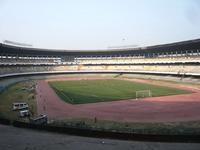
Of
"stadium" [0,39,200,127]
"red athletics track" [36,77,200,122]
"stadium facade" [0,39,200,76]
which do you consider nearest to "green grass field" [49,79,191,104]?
"stadium" [0,39,200,127]

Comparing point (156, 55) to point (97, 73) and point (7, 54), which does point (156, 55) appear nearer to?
point (97, 73)

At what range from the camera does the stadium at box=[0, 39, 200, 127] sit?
32.2m

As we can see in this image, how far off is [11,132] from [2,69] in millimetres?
58790

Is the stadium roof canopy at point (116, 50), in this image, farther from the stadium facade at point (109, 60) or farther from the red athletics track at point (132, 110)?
the red athletics track at point (132, 110)

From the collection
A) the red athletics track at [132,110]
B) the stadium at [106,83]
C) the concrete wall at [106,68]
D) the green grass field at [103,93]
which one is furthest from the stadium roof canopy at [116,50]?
→ the red athletics track at [132,110]

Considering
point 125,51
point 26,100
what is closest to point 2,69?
point 26,100

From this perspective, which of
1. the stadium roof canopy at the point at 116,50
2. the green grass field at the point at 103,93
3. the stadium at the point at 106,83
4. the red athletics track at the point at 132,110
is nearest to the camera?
the red athletics track at the point at 132,110

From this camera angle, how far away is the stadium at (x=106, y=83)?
32219mm

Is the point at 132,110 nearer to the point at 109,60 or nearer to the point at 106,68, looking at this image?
the point at 106,68

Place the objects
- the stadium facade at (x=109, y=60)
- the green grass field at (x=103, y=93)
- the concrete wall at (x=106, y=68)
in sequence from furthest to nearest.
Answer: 1. the stadium facade at (x=109, y=60)
2. the concrete wall at (x=106, y=68)
3. the green grass field at (x=103, y=93)

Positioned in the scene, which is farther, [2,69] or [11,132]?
[2,69]

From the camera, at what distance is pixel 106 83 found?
69375 millimetres

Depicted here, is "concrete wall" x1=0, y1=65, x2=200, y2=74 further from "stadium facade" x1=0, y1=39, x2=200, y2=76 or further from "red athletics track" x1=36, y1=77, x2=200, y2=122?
"red athletics track" x1=36, y1=77, x2=200, y2=122

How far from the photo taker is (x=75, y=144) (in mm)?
17047
